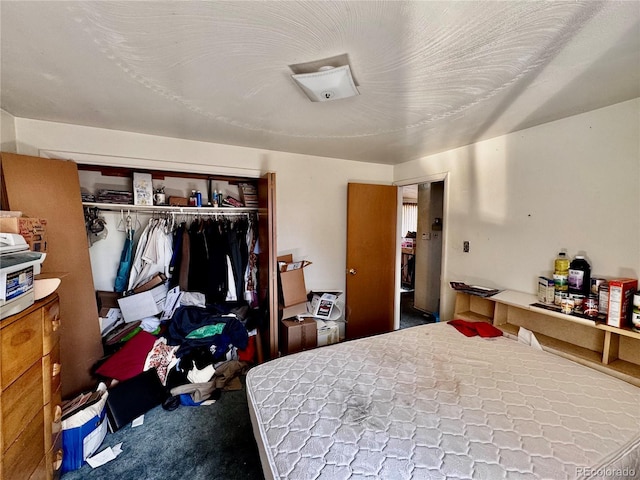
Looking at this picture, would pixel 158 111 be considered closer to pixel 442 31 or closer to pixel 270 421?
pixel 442 31

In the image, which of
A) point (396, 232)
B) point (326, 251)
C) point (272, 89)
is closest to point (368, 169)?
point (396, 232)

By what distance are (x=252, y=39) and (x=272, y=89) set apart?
411mm

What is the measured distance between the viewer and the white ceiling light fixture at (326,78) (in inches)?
48.8

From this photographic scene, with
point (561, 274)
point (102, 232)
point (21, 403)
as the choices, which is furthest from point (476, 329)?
point (102, 232)

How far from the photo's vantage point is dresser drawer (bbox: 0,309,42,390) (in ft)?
3.43

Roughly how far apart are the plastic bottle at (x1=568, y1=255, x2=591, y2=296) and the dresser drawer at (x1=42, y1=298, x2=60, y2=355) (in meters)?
3.13

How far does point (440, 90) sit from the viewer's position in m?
1.48

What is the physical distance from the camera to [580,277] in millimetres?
1681

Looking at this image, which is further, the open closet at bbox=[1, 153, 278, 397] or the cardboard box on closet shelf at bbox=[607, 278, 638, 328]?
the open closet at bbox=[1, 153, 278, 397]

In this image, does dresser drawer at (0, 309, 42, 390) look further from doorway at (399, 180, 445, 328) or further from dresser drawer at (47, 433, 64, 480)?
doorway at (399, 180, 445, 328)

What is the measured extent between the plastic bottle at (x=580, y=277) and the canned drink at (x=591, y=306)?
0.27 ft

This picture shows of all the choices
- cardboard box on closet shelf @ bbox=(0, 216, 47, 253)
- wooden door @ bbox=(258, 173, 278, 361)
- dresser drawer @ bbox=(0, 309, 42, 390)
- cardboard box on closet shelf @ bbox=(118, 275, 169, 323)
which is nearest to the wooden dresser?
dresser drawer @ bbox=(0, 309, 42, 390)

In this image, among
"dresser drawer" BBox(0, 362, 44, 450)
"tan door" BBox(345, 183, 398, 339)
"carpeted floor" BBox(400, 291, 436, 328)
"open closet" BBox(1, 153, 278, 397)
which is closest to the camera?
"dresser drawer" BBox(0, 362, 44, 450)

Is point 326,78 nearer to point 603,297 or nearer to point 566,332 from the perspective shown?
point 603,297
